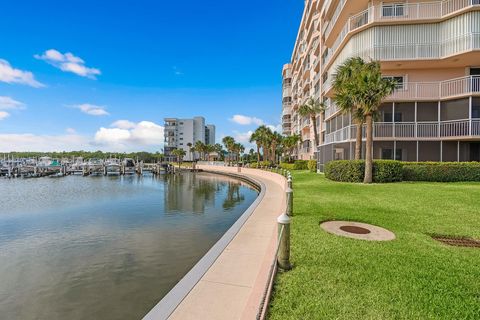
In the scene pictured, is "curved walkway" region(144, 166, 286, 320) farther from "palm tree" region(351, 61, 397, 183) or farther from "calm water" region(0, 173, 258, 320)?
"palm tree" region(351, 61, 397, 183)

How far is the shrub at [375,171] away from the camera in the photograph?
17469 mm

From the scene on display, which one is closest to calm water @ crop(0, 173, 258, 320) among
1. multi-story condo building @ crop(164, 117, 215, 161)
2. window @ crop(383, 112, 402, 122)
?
window @ crop(383, 112, 402, 122)

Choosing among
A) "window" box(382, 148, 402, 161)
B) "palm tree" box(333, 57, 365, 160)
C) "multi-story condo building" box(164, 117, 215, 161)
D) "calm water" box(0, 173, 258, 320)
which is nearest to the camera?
"calm water" box(0, 173, 258, 320)

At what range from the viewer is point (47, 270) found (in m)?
7.95

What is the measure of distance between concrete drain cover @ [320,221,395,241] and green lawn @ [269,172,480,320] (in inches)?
12.0

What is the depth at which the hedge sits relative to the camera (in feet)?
56.4

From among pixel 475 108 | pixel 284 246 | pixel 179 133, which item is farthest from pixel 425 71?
pixel 179 133

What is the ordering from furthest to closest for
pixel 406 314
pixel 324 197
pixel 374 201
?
pixel 324 197, pixel 374 201, pixel 406 314

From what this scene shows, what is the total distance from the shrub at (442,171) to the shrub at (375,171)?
0.87 metres

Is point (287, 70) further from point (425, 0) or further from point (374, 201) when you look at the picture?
point (374, 201)

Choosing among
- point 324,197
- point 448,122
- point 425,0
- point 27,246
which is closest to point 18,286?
point 27,246

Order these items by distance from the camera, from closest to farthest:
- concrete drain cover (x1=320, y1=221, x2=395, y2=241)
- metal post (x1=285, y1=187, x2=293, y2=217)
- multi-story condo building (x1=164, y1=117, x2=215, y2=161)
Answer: concrete drain cover (x1=320, y1=221, x2=395, y2=241) < metal post (x1=285, y1=187, x2=293, y2=217) < multi-story condo building (x1=164, y1=117, x2=215, y2=161)

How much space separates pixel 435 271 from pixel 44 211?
832 inches

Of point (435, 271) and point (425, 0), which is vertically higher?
point (425, 0)
